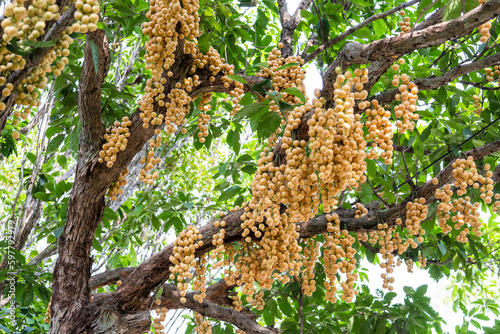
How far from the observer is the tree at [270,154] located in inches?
57.9

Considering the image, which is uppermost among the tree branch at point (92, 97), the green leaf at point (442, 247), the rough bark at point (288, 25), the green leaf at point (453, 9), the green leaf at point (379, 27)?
the rough bark at point (288, 25)

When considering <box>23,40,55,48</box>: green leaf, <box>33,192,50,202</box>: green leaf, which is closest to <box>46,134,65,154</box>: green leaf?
<box>33,192,50,202</box>: green leaf

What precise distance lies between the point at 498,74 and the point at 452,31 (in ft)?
3.88

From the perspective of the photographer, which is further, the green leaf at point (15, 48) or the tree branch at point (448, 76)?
the tree branch at point (448, 76)

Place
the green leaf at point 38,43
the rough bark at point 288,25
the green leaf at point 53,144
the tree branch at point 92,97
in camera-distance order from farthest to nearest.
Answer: the rough bark at point 288,25, the green leaf at point 53,144, the tree branch at point 92,97, the green leaf at point 38,43

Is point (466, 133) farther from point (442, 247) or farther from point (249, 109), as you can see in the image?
point (249, 109)

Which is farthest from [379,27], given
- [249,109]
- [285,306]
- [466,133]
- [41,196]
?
[41,196]

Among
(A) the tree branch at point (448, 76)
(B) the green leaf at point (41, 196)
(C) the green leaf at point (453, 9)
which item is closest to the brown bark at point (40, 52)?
(A) the tree branch at point (448, 76)

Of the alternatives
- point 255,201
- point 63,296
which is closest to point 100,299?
point 63,296

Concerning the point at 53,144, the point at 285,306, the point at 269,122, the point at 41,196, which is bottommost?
the point at 285,306

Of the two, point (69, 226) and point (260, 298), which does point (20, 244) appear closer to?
point (69, 226)

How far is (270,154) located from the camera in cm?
183

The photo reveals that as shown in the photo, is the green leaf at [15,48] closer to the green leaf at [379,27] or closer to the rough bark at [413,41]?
the rough bark at [413,41]

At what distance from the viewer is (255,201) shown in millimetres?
1920
